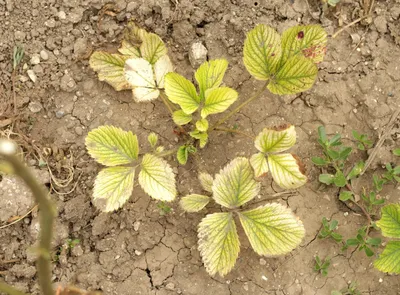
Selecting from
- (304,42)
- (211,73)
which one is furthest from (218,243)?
(304,42)

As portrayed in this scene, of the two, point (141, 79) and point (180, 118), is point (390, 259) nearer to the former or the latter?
point (180, 118)

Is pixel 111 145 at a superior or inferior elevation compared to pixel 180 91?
inferior

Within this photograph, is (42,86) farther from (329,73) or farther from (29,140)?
(329,73)

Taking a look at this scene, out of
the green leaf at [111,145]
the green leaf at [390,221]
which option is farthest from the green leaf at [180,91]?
the green leaf at [390,221]

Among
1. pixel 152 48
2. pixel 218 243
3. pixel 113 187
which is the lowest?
pixel 218 243

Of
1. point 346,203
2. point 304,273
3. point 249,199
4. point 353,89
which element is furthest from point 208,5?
point 304,273

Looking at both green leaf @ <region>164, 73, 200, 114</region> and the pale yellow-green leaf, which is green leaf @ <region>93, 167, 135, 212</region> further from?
Answer: the pale yellow-green leaf
